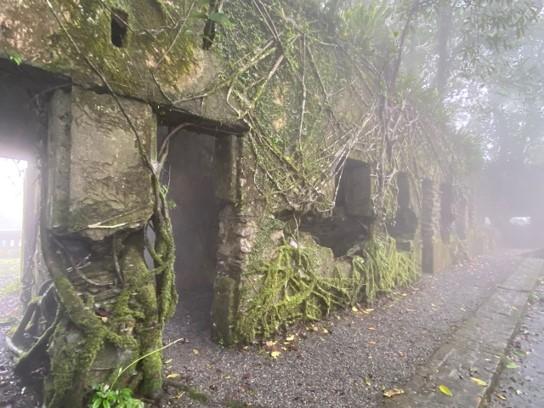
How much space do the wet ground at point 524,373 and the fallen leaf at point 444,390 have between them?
0.28m

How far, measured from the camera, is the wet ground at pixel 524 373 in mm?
2594

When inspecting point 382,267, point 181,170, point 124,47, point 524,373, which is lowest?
point 524,373

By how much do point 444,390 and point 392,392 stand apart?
429mm

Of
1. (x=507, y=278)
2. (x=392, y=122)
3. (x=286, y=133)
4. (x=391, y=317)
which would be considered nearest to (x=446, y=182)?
(x=507, y=278)

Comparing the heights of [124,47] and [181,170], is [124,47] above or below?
above

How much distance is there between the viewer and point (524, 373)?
3.03 m

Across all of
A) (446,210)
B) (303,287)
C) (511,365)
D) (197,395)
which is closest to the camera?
(197,395)

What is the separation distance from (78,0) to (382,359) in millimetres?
3697

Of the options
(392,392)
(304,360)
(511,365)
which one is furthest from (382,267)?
(392,392)

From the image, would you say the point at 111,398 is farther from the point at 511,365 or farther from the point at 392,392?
the point at 511,365

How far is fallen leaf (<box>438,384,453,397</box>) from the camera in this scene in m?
2.55

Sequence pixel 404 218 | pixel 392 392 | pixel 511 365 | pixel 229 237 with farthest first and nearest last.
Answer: pixel 404 218
pixel 229 237
pixel 511 365
pixel 392 392

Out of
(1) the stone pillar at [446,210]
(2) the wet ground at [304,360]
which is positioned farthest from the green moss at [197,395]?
(1) the stone pillar at [446,210]

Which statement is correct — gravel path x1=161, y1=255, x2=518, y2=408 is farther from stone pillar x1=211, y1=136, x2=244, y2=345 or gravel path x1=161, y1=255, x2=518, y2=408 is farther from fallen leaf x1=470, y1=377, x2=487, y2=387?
fallen leaf x1=470, y1=377, x2=487, y2=387
